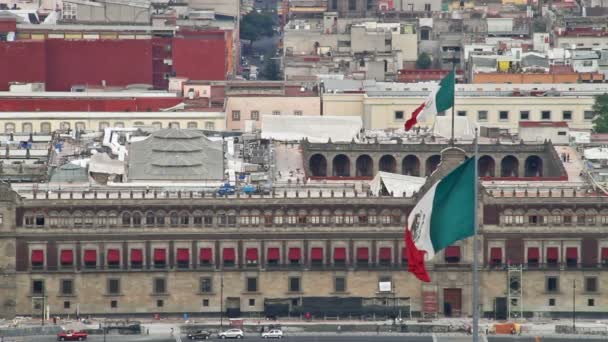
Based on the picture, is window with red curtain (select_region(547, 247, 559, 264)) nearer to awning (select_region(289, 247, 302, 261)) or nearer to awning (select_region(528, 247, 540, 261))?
awning (select_region(528, 247, 540, 261))

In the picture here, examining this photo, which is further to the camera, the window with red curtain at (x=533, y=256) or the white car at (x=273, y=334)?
the window with red curtain at (x=533, y=256)

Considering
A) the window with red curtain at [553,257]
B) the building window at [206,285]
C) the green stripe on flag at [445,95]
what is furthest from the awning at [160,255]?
the window with red curtain at [553,257]

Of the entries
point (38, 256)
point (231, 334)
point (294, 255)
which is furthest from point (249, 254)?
point (38, 256)

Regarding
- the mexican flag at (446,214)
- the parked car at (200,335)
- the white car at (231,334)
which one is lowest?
the parked car at (200,335)

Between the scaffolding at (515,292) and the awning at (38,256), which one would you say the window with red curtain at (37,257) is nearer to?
the awning at (38,256)

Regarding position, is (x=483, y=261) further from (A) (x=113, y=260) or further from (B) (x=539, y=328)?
(A) (x=113, y=260)

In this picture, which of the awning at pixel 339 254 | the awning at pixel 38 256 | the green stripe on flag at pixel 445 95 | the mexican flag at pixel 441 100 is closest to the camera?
the green stripe on flag at pixel 445 95

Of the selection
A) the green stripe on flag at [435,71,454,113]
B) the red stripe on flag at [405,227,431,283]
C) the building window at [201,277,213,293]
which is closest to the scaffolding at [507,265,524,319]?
the green stripe on flag at [435,71,454,113]
